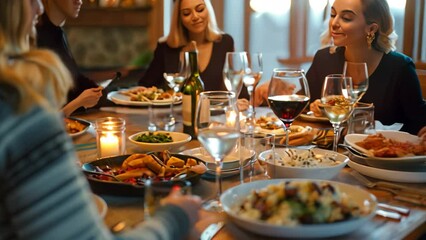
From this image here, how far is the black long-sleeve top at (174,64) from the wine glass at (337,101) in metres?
1.70

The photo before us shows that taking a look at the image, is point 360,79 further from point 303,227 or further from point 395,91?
point 303,227

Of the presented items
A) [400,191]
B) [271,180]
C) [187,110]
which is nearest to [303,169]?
[271,180]

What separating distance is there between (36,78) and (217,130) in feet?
1.47

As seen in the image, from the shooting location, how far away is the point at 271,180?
116cm

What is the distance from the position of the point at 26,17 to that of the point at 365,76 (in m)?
1.19

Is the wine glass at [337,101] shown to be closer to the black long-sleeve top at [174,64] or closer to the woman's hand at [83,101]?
the woman's hand at [83,101]

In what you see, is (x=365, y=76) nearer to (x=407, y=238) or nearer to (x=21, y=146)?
(x=407, y=238)

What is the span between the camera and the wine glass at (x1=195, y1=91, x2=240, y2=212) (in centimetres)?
111

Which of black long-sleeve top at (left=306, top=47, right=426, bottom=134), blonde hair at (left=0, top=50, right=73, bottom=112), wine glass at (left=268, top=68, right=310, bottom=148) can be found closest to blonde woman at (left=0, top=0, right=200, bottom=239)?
blonde hair at (left=0, top=50, right=73, bottom=112)

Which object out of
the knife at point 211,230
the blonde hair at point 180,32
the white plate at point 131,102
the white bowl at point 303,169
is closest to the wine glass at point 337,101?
the white bowl at point 303,169

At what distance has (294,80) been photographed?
1.52 meters

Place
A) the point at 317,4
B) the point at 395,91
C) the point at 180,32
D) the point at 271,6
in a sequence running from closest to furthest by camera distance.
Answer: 1. the point at 395,91
2. the point at 180,32
3. the point at 317,4
4. the point at 271,6

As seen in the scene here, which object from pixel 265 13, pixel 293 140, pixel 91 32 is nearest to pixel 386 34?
pixel 293 140

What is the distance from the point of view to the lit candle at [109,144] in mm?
1543
